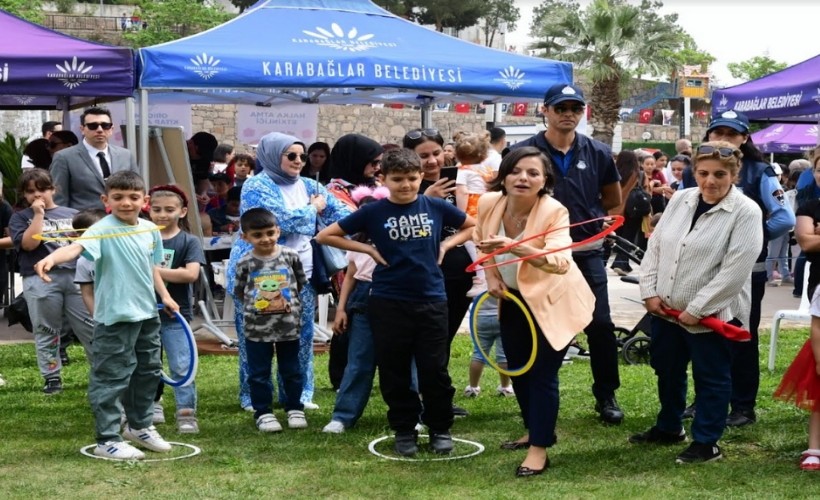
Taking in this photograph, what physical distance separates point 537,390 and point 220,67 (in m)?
5.03

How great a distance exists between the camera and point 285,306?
22.2 feet

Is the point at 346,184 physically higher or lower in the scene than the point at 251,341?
higher

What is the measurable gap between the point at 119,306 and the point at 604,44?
37.3m

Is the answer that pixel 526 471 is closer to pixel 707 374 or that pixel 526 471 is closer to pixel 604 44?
pixel 707 374

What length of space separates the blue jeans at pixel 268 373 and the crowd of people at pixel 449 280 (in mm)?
12

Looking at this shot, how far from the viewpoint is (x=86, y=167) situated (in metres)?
8.74

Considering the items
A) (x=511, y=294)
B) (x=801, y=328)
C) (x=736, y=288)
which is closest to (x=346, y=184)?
(x=511, y=294)

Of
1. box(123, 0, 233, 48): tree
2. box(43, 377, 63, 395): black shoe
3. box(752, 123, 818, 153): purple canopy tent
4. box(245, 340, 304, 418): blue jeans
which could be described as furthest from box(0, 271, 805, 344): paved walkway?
box(123, 0, 233, 48): tree

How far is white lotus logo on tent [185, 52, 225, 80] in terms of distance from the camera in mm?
9500

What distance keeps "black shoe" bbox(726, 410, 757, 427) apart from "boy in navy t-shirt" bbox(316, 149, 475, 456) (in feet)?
5.56

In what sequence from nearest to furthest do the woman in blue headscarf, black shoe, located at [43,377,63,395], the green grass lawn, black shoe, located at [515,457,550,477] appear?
the green grass lawn
black shoe, located at [515,457,550,477]
the woman in blue headscarf
black shoe, located at [43,377,63,395]

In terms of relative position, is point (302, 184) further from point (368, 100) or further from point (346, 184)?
point (368, 100)

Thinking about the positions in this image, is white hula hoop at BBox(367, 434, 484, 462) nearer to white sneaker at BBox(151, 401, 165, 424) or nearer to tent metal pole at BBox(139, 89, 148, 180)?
white sneaker at BBox(151, 401, 165, 424)

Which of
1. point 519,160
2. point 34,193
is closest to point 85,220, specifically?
point 34,193
